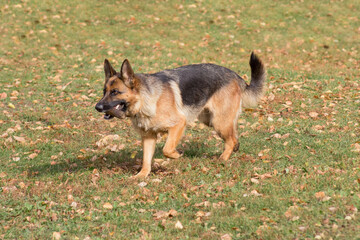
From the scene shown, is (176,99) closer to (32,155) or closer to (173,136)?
(173,136)

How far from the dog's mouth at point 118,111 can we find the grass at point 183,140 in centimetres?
108

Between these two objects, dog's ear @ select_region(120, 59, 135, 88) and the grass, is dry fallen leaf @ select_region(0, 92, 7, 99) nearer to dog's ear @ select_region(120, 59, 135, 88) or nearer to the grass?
the grass

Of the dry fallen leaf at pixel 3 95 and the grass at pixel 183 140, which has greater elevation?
the grass at pixel 183 140

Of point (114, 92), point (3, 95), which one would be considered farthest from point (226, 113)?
point (3, 95)

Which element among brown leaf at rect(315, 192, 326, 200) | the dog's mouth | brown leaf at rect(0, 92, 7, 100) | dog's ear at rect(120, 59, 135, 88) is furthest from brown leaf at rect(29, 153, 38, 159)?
brown leaf at rect(315, 192, 326, 200)

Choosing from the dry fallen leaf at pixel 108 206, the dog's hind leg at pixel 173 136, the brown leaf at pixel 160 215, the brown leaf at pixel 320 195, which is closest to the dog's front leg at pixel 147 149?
the dog's hind leg at pixel 173 136

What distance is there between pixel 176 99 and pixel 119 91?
1.04 meters

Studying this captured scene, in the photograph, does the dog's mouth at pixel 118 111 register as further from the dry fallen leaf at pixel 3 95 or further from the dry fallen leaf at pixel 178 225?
the dry fallen leaf at pixel 3 95

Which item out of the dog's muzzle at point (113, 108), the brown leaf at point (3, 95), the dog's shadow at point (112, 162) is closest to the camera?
the dog's muzzle at point (113, 108)

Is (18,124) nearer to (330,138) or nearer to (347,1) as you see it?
(330,138)

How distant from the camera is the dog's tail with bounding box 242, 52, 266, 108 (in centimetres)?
827

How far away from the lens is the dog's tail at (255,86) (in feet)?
27.1

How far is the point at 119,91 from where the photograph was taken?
655 cm

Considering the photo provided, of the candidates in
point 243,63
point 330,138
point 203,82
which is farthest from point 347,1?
point 203,82
